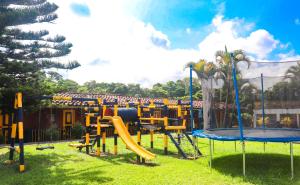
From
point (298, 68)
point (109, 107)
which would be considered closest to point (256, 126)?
point (298, 68)

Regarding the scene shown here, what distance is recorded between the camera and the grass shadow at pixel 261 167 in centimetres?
577

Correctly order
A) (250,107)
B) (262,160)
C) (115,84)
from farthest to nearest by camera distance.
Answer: (115,84) → (250,107) → (262,160)

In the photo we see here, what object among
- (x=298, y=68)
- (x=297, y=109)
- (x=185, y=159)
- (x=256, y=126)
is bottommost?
(x=185, y=159)

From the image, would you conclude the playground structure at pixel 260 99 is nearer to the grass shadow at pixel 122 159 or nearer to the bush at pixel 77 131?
the grass shadow at pixel 122 159

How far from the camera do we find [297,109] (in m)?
9.34

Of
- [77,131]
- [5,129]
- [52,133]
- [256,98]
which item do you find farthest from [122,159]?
[5,129]

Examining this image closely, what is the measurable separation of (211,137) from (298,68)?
4.22m

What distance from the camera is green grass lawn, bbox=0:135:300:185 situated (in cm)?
576

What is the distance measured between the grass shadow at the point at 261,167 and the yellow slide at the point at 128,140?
1.83m

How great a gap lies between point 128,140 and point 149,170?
1832 mm

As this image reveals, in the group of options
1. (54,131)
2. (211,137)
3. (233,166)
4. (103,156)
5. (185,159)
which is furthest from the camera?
(54,131)

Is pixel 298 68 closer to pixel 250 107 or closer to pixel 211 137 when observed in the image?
pixel 250 107

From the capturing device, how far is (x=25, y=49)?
963 centimetres

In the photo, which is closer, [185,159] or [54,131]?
[185,159]
